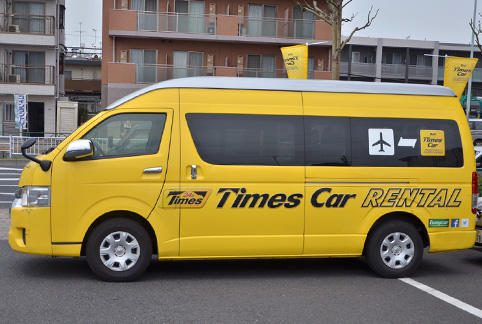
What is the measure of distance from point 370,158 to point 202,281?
2.44 meters

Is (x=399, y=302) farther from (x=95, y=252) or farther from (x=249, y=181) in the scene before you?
(x=95, y=252)

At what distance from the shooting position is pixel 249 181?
691cm

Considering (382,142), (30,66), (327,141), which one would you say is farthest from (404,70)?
(327,141)

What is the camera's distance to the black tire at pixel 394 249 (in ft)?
24.0

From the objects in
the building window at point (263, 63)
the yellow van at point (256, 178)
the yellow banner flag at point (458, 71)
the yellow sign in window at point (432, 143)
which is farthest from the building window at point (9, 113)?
the yellow sign in window at point (432, 143)

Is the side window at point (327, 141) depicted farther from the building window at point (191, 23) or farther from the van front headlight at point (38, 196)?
the building window at point (191, 23)

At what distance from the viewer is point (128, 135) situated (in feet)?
22.4

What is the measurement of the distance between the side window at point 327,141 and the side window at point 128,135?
5.64ft

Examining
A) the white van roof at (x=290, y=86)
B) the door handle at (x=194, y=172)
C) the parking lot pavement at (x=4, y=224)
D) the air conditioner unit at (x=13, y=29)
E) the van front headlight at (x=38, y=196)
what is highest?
the air conditioner unit at (x=13, y=29)

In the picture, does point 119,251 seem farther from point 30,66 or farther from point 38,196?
point 30,66

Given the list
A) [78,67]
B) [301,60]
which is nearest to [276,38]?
[301,60]

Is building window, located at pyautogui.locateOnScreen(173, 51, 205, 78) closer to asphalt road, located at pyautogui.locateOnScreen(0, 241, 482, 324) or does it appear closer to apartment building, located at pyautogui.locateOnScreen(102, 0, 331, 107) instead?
apartment building, located at pyautogui.locateOnScreen(102, 0, 331, 107)

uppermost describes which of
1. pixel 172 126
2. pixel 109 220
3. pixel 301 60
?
pixel 301 60

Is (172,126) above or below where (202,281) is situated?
above
